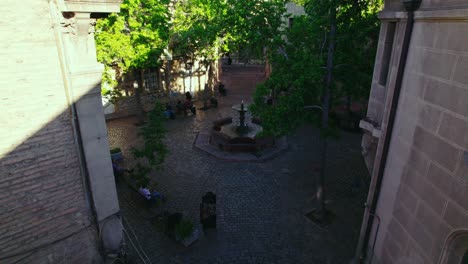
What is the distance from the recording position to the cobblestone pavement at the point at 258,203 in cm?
1052

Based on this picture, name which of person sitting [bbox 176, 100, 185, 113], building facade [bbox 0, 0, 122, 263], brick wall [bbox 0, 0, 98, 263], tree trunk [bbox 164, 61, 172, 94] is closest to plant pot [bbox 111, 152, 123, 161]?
person sitting [bbox 176, 100, 185, 113]

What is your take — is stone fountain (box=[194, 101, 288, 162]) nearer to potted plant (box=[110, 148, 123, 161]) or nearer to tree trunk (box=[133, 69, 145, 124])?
potted plant (box=[110, 148, 123, 161])

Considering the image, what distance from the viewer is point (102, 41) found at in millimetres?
14703

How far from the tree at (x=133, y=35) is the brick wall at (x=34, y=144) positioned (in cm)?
880

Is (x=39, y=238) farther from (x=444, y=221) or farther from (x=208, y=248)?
(x=444, y=221)

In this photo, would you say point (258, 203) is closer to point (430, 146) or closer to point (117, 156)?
point (117, 156)

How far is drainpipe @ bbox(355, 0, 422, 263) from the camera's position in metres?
7.10

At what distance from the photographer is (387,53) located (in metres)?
8.80

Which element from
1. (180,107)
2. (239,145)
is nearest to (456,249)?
(239,145)

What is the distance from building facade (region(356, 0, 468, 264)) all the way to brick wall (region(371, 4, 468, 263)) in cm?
2

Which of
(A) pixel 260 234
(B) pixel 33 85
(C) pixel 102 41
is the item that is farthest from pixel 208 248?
(C) pixel 102 41

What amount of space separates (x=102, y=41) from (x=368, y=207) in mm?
12796

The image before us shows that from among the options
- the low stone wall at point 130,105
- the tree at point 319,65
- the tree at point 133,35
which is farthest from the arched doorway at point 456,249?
the low stone wall at point 130,105

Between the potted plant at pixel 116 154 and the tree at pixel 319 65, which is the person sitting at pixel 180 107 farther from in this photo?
the tree at pixel 319 65
